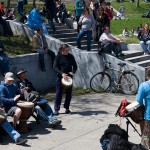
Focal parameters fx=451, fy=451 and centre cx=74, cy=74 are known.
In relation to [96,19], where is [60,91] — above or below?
below

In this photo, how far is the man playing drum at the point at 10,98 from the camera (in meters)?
9.70

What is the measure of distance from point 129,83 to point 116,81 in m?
0.50

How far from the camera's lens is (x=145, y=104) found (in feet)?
27.2

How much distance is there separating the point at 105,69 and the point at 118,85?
0.77m

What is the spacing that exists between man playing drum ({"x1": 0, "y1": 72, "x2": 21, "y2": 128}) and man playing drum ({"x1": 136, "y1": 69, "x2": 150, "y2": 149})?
2.80 m

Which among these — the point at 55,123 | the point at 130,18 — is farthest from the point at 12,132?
the point at 130,18

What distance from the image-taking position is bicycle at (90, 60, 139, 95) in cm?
1538

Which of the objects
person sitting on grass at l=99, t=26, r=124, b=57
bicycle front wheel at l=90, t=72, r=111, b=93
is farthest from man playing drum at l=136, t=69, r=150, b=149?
person sitting on grass at l=99, t=26, r=124, b=57

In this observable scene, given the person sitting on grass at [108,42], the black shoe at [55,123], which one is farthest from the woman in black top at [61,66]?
the person sitting on grass at [108,42]

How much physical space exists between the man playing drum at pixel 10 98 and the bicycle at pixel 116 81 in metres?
5.88

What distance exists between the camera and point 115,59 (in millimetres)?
16031

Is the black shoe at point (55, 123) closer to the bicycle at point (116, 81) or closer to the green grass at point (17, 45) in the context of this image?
the bicycle at point (116, 81)

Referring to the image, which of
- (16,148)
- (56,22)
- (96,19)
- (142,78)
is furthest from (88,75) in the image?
(16,148)

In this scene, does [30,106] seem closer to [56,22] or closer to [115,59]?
[115,59]
